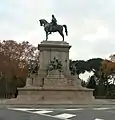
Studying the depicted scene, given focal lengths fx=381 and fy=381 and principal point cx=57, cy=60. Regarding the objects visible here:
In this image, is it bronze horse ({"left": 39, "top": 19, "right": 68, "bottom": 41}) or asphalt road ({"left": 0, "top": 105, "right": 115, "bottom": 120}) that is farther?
bronze horse ({"left": 39, "top": 19, "right": 68, "bottom": 41})

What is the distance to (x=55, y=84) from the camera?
3850cm

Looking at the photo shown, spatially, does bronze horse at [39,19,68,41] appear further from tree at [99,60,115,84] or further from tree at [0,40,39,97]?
tree at [99,60,115,84]

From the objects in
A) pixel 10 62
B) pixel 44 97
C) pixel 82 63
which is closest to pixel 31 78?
pixel 44 97

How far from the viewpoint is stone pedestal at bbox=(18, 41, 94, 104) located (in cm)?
3572

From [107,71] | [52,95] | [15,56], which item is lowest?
[52,95]

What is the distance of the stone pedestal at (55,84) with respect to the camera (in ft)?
117

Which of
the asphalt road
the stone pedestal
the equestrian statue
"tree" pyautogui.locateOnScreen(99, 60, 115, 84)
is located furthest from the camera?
"tree" pyautogui.locateOnScreen(99, 60, 115, 84)

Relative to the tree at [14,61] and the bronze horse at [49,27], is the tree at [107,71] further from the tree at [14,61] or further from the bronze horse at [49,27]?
the bronze horse at [49,27]

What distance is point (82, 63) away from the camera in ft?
325

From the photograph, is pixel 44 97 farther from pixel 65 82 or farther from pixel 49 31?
pixel 49 31

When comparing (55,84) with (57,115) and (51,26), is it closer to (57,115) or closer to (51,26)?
(51,26)

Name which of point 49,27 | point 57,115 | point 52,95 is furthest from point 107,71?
point 57,115

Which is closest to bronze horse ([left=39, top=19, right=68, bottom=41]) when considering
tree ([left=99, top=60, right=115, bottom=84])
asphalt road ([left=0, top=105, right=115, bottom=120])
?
asphalt road ([left=0, top=105, right=115, bottom=120])

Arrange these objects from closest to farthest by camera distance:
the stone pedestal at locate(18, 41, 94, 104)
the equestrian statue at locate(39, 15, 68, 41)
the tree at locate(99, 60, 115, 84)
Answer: the stone pedestal at locate(18, 41, 94, 104) < the equestrian statue at locate(39, 15, 68, 41) < the tree at locate(99, 60, 115, 84)
